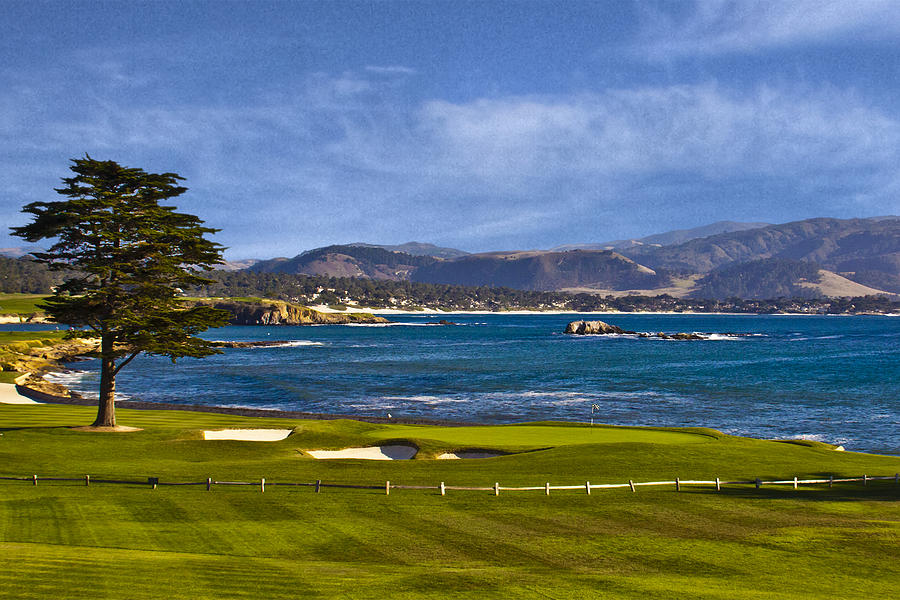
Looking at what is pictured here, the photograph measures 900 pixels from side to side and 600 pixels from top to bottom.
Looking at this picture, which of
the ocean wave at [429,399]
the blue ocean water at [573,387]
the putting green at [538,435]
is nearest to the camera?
the putting green at [538,435]

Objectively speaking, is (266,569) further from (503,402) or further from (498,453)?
(503,402)

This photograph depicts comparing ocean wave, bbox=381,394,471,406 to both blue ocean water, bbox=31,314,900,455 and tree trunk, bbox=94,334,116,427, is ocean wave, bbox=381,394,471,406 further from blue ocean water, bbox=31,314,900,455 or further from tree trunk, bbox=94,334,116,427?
tree trunk, bbox=94,334,116,427

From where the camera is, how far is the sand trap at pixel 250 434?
122 ft

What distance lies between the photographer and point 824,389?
68.4 metres

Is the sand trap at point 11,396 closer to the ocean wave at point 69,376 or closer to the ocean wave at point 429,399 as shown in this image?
the ocean wave at point 69,376

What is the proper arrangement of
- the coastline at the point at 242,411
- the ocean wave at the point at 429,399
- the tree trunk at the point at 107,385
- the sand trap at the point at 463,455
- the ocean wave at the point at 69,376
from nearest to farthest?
the sand trap at the point at 463,455 → the tree trunk at the point at 107,385 → the coastline at the point at 242,411 → the ocean wave at the point at 429,399 → the ocean wave at the point at 69,376

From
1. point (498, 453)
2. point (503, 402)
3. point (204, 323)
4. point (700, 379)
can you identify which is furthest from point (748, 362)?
point (204, 323)

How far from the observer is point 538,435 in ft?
121

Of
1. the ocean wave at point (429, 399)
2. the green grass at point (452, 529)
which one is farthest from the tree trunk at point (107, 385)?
the ocean wave at point (429, 399)

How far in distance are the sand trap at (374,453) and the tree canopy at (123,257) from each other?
877 centimetres

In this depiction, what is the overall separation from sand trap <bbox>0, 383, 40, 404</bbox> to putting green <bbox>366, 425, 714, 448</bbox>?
30887 millimetres

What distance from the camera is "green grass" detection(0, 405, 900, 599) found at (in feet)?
46.0

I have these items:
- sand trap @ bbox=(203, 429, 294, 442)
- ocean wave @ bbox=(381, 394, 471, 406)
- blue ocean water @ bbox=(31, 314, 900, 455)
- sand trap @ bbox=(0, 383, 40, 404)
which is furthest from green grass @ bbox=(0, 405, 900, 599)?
ocean wave @ bbox=(381, 394, 471, 406)

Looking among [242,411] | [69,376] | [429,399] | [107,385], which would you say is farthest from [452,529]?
[69,376]
